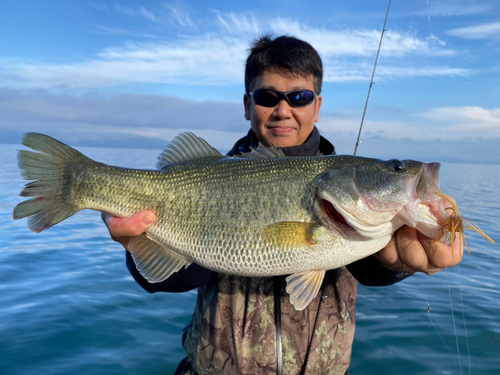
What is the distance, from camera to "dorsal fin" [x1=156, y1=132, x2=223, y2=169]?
2.98 metres

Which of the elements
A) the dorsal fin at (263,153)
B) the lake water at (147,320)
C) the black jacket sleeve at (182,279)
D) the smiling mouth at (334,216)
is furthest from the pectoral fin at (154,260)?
the lake water at (147,320)

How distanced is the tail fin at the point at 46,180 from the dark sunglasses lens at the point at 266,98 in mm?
1735

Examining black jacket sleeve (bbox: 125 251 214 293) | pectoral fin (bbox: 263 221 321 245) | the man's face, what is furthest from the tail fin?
the man's face

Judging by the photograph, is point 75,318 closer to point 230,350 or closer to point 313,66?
point 230,350

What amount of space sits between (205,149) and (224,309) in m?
1.37

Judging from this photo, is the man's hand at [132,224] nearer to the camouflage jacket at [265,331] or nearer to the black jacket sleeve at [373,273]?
the camouflage jacket at [265,331]

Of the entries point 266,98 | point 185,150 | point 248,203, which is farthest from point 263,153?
point 266,98

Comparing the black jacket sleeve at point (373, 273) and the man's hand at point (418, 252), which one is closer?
the man's hand at point (418, 252)

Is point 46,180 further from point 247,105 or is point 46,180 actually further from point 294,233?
point 247,105

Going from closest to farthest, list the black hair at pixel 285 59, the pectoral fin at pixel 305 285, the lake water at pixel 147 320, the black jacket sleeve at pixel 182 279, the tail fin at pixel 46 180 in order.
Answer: the pectoral fin at pixel 305 285 → the tail fin at pixel 46 180 → the black jacket sleeve at pixel 182 279 → the black hair at pixel 285 59 → the lake water at pixel 147 320

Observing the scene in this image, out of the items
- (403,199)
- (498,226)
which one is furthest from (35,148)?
(498,226)

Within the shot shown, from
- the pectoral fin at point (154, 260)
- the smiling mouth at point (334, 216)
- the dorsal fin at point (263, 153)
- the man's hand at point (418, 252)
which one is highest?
the dorsal fin at point (263, 153)

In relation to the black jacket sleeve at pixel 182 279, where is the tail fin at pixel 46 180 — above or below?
above

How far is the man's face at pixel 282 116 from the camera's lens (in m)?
3.64
